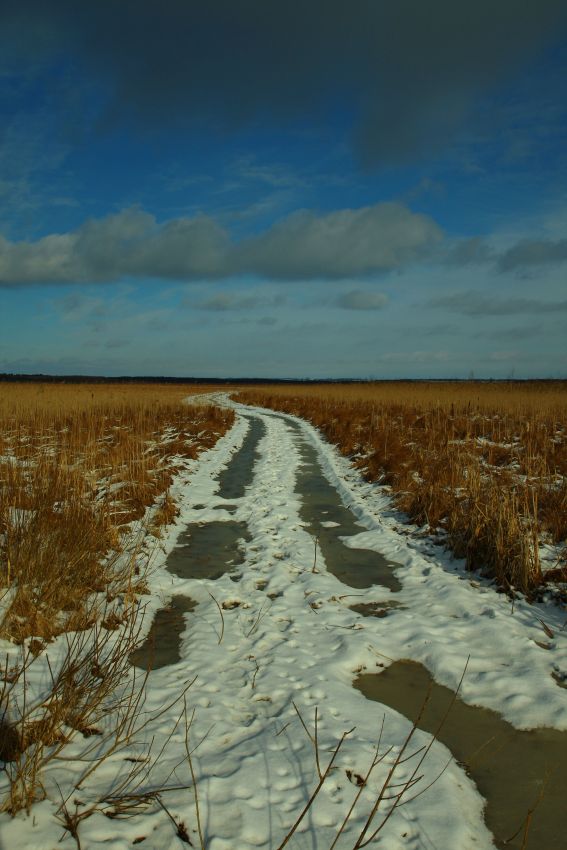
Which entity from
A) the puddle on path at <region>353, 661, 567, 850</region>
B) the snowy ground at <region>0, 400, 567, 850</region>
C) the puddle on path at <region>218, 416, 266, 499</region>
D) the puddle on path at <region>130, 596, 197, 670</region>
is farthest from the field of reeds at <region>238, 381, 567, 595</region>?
the puddle on path at <region>130, 596, 197, 670</region>

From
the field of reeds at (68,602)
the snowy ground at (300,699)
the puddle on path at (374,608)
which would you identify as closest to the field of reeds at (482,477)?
the snowy ground at (300,699)

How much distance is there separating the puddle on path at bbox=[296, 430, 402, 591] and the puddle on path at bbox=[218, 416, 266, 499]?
1.13m

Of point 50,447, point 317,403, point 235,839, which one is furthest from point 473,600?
point 317,403

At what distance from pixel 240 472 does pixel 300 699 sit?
8.28m

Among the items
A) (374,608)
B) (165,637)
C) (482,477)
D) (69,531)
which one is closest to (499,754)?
(374,608)

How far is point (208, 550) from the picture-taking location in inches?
254

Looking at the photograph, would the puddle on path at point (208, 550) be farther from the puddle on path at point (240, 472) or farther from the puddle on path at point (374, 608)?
the puddle on path at point (240, 472)

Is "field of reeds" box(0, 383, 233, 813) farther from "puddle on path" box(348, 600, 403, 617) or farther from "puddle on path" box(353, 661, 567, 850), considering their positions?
"puddle on path" box(348, 600, 403, 617)

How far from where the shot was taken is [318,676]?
11.9 ft

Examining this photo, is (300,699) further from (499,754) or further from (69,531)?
(69,531)

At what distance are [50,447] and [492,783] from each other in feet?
37.1

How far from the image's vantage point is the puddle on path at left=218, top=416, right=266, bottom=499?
31.5 ft

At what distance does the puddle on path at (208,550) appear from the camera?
5754mm

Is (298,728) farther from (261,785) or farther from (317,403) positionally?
(317,403)
